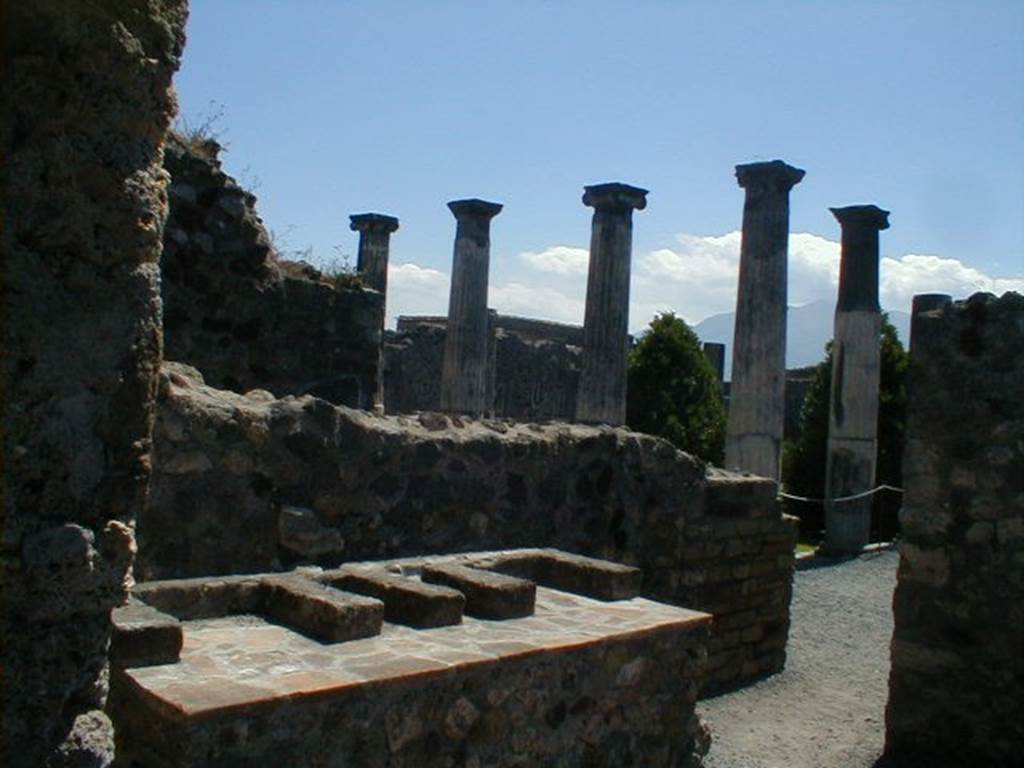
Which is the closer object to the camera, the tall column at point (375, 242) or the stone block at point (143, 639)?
the stone block at point (143, 639)

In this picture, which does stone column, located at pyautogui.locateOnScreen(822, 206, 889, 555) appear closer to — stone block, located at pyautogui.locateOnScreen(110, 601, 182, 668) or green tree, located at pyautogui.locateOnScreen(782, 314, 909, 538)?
green tree, located at pyautogui.locateOnScreen(782, 314, 909, 538)

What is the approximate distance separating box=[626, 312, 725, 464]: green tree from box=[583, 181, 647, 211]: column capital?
5.27 metres

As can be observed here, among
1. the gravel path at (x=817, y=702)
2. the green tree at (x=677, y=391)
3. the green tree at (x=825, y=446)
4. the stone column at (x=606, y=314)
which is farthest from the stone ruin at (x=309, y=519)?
the green tree at (x=677, y=391)

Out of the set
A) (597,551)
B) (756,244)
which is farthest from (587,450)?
(756,244)

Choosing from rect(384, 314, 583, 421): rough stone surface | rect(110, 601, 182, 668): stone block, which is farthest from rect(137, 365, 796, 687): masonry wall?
rect(384, 314, 583, 421): rough stone surface

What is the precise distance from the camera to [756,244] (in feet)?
51.5

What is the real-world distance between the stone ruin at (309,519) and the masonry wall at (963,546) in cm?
2

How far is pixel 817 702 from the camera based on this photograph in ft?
23.7

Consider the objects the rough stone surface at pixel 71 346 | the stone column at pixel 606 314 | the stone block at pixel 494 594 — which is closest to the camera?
the rough stone surface at pixel 71 346

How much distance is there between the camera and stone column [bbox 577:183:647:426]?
55.4 feet

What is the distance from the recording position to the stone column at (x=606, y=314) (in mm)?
16891

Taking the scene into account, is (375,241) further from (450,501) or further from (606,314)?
(450,501)

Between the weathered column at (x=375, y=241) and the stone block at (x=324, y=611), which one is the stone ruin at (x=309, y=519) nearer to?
the stone block at (x=324, y=611)

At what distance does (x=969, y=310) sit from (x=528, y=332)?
23.4 metres
